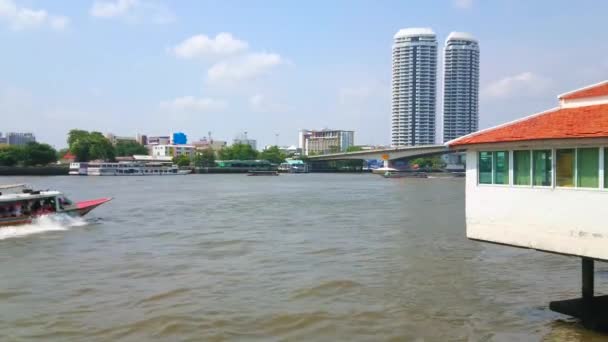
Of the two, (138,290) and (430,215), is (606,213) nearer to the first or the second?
(138,290)

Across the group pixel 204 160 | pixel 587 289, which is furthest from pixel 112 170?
pixel 587 289

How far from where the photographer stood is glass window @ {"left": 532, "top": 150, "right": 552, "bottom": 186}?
10.5 m

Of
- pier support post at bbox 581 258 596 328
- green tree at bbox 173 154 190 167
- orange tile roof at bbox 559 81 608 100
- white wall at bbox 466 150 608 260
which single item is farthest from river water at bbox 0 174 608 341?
green tree at bbox 173 154 190 167

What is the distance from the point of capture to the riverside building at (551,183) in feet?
32.2

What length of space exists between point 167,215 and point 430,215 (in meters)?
16.5

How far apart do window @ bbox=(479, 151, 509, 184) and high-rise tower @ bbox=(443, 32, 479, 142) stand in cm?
18224

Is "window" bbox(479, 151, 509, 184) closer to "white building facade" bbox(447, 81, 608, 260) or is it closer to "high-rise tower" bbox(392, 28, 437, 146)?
"white building facade" bbox(447, 81, 608, 260)

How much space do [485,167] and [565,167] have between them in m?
1.73

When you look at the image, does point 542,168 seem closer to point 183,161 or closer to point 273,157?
point 183,161

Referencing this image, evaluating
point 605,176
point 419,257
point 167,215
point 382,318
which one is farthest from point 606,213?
point 167,215

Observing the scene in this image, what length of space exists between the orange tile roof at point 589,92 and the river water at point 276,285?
4.85m

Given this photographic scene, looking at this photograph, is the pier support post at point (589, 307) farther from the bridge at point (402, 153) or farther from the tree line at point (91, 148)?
the tree line at point (91, 148)

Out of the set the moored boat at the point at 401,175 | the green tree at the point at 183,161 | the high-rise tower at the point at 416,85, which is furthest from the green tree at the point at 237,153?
the high-rise tower at the point at 416,85

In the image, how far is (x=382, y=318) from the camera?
13.4 m
